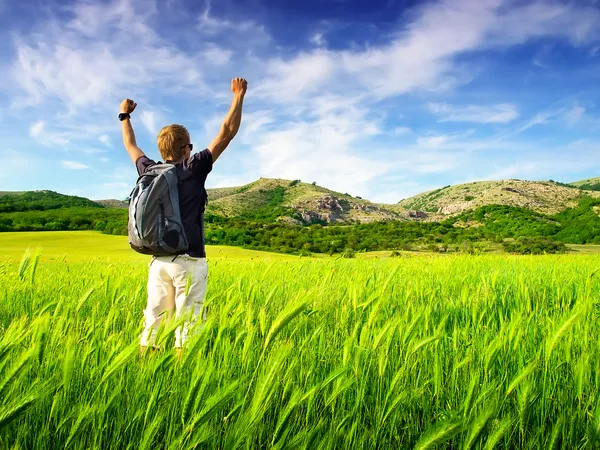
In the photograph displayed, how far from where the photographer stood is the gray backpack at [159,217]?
3.14 meters

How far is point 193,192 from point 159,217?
1.18 feet

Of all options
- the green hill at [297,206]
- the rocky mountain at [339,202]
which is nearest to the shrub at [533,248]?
the rocky mountain at [339,202]

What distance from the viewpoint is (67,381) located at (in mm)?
1448

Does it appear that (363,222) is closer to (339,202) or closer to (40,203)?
(339,202)

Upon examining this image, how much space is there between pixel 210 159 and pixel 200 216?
494mm

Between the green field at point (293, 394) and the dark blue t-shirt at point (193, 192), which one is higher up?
the dark blue t-shirt at point (193, 192)

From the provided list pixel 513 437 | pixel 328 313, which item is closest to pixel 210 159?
pixel 328 313

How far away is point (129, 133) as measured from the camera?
13.9 ft

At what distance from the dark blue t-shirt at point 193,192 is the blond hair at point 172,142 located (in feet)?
0.55

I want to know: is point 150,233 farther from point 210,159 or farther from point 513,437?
point 513,437

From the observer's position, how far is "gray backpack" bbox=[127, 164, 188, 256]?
3.14 m

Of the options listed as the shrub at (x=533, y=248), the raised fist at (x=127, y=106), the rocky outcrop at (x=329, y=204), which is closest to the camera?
the raised fist at (x=127, y=106)

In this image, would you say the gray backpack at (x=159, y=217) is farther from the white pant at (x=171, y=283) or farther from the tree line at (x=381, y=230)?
the tree line at (x=381, y=230)

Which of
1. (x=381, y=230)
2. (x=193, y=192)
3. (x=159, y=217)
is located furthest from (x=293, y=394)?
(x=381, y=230)
